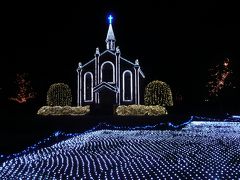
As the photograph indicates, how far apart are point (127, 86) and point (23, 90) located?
48.5 ft

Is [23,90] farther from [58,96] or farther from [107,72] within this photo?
[107,72]

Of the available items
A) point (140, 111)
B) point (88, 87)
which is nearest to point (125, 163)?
point (140, 111)

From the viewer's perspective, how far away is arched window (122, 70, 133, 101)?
113ft

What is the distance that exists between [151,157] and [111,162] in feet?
4.44

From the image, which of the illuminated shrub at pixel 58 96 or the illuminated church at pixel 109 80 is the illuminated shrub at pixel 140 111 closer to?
the illuminated church at pixel 109 80

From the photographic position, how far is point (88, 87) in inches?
1400

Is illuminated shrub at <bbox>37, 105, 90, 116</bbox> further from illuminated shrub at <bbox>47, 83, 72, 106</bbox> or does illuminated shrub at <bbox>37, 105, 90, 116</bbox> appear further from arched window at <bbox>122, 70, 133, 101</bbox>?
arched window at <bbox>122, 70, 133, 101</bbox>

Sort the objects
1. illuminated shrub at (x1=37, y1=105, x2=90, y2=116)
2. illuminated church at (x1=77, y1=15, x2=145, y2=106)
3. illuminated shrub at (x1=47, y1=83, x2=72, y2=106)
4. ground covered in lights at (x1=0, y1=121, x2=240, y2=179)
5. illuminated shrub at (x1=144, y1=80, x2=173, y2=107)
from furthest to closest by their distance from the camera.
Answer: illuminated church at (x1=77, y1=15, x2=145, y2=106) < illuminated shrub at (x1=47, y1=83, x2=72, y2=106) < illuminated shrub at (x1=144, y1=80, x2=173, y2=107) < illuminated shrub at (x1=37, y1=105, x2=90, y2=116) < ground covered in lights at (x1=0, y1=121, x2=240, y2=179)

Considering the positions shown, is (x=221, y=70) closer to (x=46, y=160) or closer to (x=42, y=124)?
(x=42, y=124)

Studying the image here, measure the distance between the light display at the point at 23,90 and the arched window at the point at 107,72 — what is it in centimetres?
1249

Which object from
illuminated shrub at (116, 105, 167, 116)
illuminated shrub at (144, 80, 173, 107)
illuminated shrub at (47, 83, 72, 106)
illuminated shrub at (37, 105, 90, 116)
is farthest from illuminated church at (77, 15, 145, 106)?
illuminated shrub at (116, 105, 167, 116)

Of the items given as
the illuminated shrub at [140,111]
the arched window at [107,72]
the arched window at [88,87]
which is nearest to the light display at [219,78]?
the arched window at [107,72]

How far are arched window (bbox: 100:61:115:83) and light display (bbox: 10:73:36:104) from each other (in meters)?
12.5

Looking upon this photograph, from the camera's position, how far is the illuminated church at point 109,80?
34.1m
